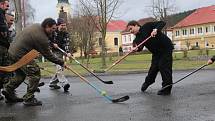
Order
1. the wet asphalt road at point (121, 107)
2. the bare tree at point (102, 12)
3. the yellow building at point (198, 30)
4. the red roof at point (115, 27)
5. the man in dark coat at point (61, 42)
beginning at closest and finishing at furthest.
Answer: the wet asphalt road at point (121, 107), the man in dark coat at point (61, 42), the bare tree at point (102, 12), the yellow building at point (198, 30), the red roof at point (115, 27)

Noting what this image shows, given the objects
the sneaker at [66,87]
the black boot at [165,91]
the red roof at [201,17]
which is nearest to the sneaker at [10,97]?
the sneaker at [66,87]

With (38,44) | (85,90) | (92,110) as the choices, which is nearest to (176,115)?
(92,110)

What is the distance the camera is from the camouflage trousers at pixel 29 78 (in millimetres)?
9273

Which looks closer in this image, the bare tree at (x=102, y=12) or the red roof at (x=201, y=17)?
the bare tree at (x=102, y=12)


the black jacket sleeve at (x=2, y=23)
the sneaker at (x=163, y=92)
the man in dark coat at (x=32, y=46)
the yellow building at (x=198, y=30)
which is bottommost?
the yellow building at (x=198, y=30)

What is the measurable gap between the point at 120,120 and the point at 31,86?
114 inches

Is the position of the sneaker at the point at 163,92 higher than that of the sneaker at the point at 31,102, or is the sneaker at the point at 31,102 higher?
the sneaker at the point at 31,102

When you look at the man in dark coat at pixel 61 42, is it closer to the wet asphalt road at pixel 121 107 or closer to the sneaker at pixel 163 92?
the wet asphalt road at pixel 121 107

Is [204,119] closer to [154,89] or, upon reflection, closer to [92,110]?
[92,110]

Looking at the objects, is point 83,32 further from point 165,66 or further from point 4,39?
point 4,39

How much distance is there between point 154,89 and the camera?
11555mm

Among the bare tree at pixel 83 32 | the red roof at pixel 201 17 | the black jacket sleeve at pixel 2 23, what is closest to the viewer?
the black jacket sleeve at pixel 2 23

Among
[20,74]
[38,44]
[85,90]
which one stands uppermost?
[38,44]

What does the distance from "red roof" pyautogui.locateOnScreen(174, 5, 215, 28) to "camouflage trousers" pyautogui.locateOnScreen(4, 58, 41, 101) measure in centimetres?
10475
